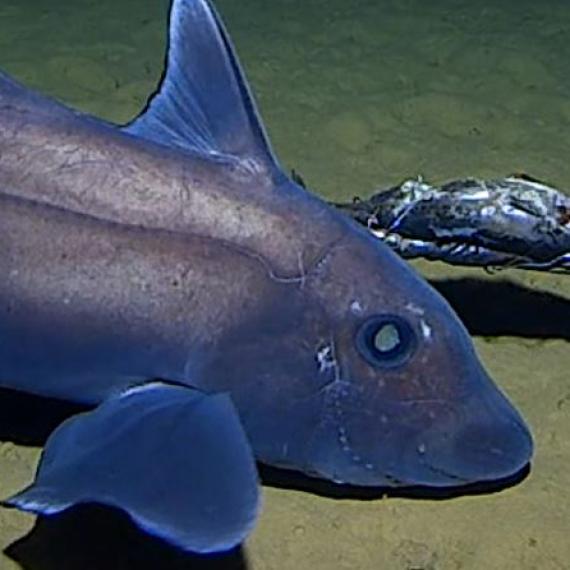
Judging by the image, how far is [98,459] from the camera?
2.30m

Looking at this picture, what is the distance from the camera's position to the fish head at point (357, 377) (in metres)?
2.60

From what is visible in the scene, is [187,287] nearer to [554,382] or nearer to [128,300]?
[128,300]

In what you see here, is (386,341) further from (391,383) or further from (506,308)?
(506,308)

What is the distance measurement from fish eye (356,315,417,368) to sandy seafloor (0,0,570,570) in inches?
23.6

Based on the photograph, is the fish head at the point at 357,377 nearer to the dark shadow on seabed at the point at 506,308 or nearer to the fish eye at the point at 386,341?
the fish eye at the point at 386,341

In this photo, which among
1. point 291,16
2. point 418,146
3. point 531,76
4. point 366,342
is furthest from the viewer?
point 291,16

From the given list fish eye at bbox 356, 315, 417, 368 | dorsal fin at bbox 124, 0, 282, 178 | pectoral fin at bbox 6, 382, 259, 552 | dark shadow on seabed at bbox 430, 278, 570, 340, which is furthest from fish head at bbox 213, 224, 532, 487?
dark shadow on seabed at bbox 430, 278, 570, 340

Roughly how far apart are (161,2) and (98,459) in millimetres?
6037

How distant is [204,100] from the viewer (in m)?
2.77

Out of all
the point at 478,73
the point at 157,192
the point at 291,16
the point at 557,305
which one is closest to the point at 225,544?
the point at 157,192

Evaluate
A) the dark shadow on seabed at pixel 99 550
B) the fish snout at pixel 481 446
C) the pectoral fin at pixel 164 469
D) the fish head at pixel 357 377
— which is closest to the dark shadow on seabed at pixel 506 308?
the fish snout at pixel 481 446

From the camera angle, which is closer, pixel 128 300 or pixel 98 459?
pixel 98 459

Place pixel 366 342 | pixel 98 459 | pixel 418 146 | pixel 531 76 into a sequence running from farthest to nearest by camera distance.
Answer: pixel 531 76 < pixel 418 146 < pixel 366 342 < pixel 98 459

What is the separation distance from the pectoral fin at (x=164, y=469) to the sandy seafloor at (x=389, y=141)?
57cm
